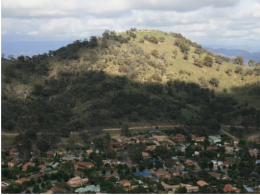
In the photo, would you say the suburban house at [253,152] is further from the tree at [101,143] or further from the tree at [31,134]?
the tree at [31,134]

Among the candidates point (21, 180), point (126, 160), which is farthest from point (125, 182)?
point (21, 180)

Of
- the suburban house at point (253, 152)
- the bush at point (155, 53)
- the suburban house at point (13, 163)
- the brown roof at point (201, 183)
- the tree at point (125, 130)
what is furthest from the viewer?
the bush at point (155, 53)

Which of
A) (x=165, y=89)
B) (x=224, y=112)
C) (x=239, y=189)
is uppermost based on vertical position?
(x=165, y=89)

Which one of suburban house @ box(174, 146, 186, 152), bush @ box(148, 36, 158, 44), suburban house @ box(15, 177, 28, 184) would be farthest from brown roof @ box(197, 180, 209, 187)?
bush @ box(148, 36, 158, 44)

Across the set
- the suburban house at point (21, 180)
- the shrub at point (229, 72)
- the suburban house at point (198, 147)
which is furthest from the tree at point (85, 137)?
the shrub at point (229, 72)

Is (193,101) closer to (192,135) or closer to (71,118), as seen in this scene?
(192,135)

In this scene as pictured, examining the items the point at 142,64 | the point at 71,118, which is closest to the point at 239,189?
the point at 71,118
